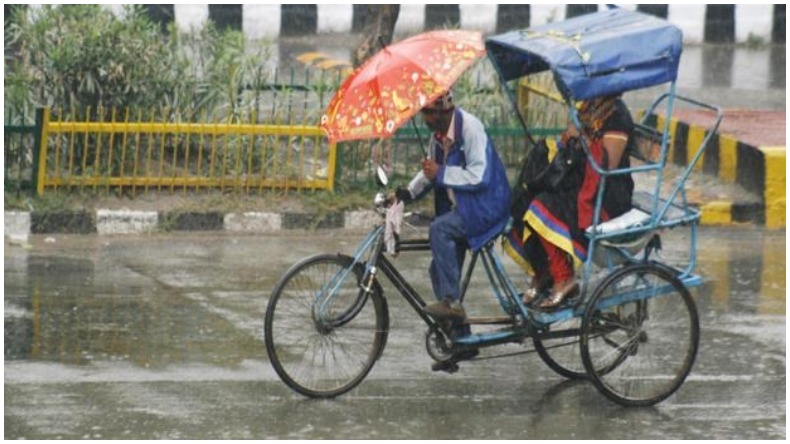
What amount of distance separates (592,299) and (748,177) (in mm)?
5241

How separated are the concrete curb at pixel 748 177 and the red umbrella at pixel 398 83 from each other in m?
5.03

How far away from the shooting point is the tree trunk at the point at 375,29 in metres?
13.0

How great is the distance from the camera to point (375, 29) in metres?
13.3

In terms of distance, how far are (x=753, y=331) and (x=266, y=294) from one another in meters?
2.57

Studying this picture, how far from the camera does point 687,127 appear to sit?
12.8 meters

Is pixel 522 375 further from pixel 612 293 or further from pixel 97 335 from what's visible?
pixel 97 335

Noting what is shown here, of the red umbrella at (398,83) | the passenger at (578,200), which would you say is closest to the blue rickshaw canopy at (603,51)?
the passenger at (578,200)

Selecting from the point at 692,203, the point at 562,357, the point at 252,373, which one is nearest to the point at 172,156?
the point at 692,203

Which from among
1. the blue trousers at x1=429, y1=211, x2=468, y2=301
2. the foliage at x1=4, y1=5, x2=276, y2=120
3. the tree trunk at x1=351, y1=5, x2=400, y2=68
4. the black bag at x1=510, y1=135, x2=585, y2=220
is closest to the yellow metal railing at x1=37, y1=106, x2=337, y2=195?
the foliage at x1=4, y1=5, x2=276, y2=120

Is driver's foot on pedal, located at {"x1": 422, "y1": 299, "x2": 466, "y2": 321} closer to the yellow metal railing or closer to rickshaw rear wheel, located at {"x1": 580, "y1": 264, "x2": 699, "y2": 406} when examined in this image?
rickshaw rear wheel, located at {"x1": 580, "y1": 264, "x2": 699, "y2": 406}

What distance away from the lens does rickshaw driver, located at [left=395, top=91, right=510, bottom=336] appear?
6.98m

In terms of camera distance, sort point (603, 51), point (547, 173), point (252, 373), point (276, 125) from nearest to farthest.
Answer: point (603, 51) → point (547, 173) → point (252, 373) → point (276, 125)

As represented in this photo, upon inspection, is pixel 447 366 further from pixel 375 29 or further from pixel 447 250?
pixel 375 29

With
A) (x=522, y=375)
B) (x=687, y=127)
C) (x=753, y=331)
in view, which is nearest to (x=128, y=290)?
(x=522, y=375)
